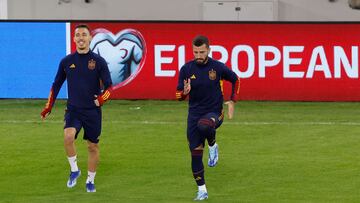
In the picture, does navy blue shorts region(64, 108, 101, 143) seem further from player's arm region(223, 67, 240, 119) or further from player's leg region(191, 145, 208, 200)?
player's arm region(223, 67, 240, 119)

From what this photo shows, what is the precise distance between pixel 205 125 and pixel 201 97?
0.43 meters

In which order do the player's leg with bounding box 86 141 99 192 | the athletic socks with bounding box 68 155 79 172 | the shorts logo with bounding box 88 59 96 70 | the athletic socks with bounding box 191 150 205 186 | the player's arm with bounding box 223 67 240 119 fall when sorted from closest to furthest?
1. the athletic socks with bounding box 191 150 205 186
2. the player's arm with bounding box 223 67 240 119
3. the shorts logo with bounding box 88 59 96 70
4. the player's leg with bounding box 86 141 99 192
5. the athletic socks with bounding box 68 155 79 172

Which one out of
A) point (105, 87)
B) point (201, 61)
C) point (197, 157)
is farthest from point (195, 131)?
point (105, 87)

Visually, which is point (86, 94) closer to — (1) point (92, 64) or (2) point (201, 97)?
(1) point (92, 64)

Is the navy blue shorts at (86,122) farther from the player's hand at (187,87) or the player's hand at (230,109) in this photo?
the player's hand at (230,109)

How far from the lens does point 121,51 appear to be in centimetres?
2516

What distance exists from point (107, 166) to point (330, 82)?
29.9ft

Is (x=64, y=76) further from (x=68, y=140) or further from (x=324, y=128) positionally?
(x=324, y=128)

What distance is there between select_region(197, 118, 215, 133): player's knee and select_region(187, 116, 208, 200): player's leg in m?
0.09

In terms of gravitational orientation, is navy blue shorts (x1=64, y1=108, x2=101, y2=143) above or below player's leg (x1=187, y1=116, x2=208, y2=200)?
above

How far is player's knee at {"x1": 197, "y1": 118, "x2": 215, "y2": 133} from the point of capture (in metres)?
14.2

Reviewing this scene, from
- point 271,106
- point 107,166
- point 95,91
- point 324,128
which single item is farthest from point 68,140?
point 271,106

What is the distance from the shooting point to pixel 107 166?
16.8 metres

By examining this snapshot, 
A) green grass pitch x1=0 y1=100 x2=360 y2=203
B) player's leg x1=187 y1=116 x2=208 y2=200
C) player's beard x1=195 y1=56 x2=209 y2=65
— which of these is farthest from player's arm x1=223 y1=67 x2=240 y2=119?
green grass pitch x1=0 y1=100 x2=360 y2=203
